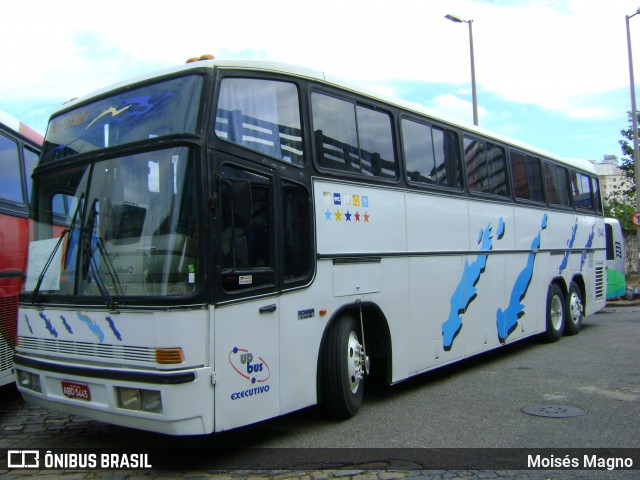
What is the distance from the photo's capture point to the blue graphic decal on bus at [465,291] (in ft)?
26.5

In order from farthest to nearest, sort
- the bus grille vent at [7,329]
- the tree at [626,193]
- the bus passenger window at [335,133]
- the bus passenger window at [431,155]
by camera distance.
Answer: the tree at [626,193] → the bus passenger window at [431,155] → the bus grille vent at [7,329] → the bus passenger window at [335,133]

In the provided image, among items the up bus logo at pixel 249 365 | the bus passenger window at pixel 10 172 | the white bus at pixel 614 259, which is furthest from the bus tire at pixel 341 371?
the white bus at pixel 614 259

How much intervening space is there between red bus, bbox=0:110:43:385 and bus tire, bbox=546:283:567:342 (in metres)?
9.13

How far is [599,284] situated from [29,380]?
1281 cm

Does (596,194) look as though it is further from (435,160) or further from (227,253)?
(227,253)

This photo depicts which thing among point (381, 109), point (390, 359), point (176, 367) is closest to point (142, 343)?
point (176, 367)

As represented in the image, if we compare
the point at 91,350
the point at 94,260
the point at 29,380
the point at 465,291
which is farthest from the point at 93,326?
the point at 465,291

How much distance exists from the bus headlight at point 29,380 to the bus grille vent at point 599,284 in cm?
1250

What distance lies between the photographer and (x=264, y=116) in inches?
218

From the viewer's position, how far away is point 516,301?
1012cm

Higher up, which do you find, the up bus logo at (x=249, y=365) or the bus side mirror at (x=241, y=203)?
the bus side mirror at (x=241, y=203)

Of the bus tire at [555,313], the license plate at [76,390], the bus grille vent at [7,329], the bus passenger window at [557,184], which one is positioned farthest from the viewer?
the bus passenger window at [557,184]

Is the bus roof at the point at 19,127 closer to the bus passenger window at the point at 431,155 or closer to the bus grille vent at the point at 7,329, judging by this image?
the bus grille vent at the point at 7,329

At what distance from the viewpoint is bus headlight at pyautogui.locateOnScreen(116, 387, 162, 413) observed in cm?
454
